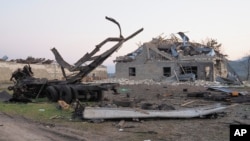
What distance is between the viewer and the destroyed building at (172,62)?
41.5m

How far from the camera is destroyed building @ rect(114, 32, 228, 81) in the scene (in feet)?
136

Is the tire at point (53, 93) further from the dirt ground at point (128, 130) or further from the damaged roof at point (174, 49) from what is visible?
the damaged roof at point (174, 49)

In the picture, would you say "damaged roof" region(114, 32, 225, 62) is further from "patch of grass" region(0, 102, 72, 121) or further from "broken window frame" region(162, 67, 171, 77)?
"patch of grass" region(0, 102, 72, 121)

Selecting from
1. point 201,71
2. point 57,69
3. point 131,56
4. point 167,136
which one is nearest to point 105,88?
point 167,136

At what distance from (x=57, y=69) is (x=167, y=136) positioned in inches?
1674

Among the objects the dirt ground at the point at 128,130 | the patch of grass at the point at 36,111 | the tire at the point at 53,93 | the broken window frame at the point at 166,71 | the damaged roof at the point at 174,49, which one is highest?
the damaged roof at the point at 174,49

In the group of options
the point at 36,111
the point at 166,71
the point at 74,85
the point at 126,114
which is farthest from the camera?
the point at 166,71

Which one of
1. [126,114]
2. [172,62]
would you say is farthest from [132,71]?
[126,114]

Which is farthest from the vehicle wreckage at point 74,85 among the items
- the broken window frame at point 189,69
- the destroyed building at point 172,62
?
the broken window frame at point 189,69

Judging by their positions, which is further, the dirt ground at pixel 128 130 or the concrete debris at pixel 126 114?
the concrete debris at pixel 126 114

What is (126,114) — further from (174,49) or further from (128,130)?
(174,49)

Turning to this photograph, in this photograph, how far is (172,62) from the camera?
42844mm

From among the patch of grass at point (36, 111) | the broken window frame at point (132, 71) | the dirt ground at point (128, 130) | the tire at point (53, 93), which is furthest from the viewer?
the broken window frame at point (132, 71)

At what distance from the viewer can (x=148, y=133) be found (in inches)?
385
